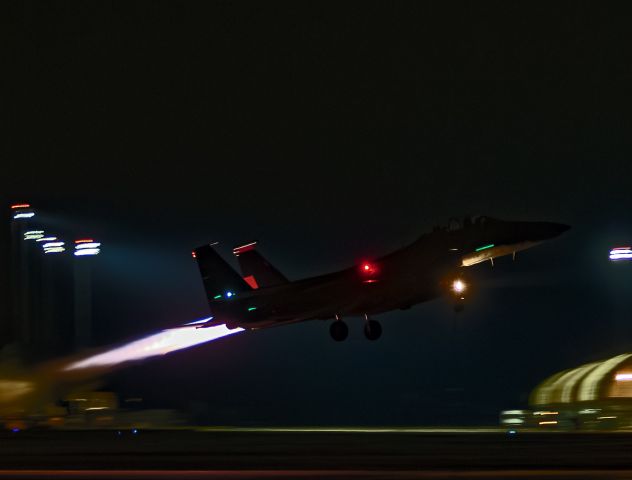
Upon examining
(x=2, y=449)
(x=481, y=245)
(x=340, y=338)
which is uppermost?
(x=481, y=245)

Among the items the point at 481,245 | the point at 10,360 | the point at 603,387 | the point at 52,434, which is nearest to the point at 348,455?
the point at 481,245

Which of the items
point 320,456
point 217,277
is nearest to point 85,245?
point 217,277

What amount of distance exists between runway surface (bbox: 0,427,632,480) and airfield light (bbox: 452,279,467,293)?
6.76 m

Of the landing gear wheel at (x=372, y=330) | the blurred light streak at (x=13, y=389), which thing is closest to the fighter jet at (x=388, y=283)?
the landing gear wheel at (x=372, y=330)

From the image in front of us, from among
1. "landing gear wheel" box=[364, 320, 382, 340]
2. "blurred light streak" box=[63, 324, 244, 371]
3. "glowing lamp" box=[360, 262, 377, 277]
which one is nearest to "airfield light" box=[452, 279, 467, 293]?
"glowing lamp" box=[360, 262, 377, 277]

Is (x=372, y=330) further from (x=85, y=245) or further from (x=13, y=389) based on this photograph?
(x=85, y=245)

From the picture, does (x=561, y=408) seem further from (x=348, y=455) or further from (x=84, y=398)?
(x=348, y=455)

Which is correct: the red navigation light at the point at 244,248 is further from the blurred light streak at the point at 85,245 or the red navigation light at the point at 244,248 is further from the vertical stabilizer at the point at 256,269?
the blurred light streak at the point at 85,245

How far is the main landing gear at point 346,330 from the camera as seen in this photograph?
51.0 meters

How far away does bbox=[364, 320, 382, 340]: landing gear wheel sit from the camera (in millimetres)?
50906

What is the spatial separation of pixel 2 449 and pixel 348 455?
14.4 meters

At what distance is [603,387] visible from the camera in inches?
2849

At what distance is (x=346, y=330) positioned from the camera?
51.9 meters

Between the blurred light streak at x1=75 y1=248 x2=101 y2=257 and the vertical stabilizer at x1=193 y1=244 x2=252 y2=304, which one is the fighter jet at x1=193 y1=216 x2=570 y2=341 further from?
the blurred light streak at x1=75 y1=248 x2=101 y2=257
